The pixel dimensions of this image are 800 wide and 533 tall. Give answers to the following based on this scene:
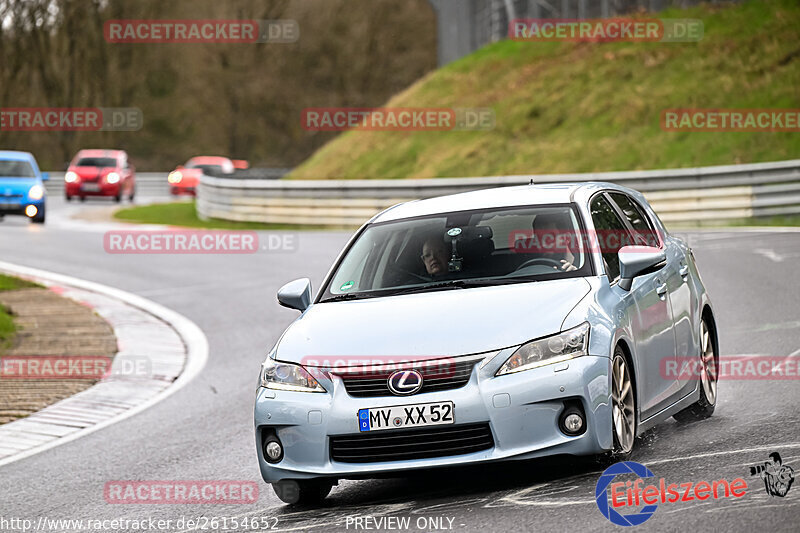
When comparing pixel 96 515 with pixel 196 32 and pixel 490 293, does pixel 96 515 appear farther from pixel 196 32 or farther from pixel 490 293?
pixel 196 32

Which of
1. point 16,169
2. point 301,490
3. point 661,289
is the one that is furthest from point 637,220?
point 16,169

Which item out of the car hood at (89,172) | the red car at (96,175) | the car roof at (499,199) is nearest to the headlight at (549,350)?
the car roof at (499,199)

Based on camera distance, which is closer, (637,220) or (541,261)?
(541,261)

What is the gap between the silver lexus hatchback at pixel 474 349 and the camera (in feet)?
21.5

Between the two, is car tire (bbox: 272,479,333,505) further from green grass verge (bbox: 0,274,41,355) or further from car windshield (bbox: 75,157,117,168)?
car windshield (bbox: 75,157,117,168)

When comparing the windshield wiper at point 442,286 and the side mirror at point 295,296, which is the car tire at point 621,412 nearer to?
the windshield wiper at point 442,286

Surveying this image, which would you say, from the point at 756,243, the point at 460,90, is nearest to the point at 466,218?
the point at 756,243

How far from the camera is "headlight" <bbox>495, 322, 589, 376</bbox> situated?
6.57 metres

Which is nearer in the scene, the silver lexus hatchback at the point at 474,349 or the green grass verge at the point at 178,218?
the silver lexus hatchback at the point at 474,349

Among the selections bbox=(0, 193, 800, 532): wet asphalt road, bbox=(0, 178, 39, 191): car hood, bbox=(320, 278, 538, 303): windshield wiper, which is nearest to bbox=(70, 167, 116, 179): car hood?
bbox=(0, 178, 39, 191): car hood

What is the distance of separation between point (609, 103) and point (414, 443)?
105ft

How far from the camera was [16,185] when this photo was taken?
33.1 metres

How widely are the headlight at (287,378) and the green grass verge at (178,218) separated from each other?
25.3 meters

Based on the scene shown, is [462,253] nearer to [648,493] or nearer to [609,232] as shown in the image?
[609,232]
